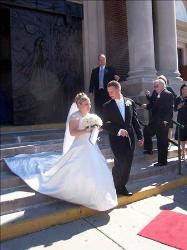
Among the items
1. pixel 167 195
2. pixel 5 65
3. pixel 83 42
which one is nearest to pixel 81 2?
pixel 83 42

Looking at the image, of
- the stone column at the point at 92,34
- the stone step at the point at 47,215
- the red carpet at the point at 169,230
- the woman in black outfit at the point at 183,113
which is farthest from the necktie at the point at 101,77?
the red carpet at the point at 169,230

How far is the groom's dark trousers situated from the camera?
5.24m

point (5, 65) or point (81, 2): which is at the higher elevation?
point (81, 2)

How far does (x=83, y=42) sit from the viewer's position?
35.2 ft

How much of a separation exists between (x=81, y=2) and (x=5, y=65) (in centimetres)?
326

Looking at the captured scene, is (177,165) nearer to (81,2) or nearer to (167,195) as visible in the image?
(167,195)

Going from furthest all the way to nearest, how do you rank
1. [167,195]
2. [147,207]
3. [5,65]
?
[5,65] < [167,195] < [147,207]

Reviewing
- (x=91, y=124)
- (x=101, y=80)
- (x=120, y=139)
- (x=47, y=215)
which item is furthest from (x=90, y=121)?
(x=101, y=80)

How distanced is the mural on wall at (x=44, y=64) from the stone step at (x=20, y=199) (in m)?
4.62

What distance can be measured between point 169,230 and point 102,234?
2.79 feet

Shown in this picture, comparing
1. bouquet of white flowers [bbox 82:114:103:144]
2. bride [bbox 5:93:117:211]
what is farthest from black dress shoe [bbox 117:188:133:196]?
bouquet of white flowers [bbox 82:114:103:144]

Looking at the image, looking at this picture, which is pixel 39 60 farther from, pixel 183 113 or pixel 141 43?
pixel 183 113

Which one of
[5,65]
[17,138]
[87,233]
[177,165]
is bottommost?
[87,233]

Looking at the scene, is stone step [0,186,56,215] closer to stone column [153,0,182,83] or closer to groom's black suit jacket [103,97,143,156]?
groom's black suit jacket [103,97,143,156]
